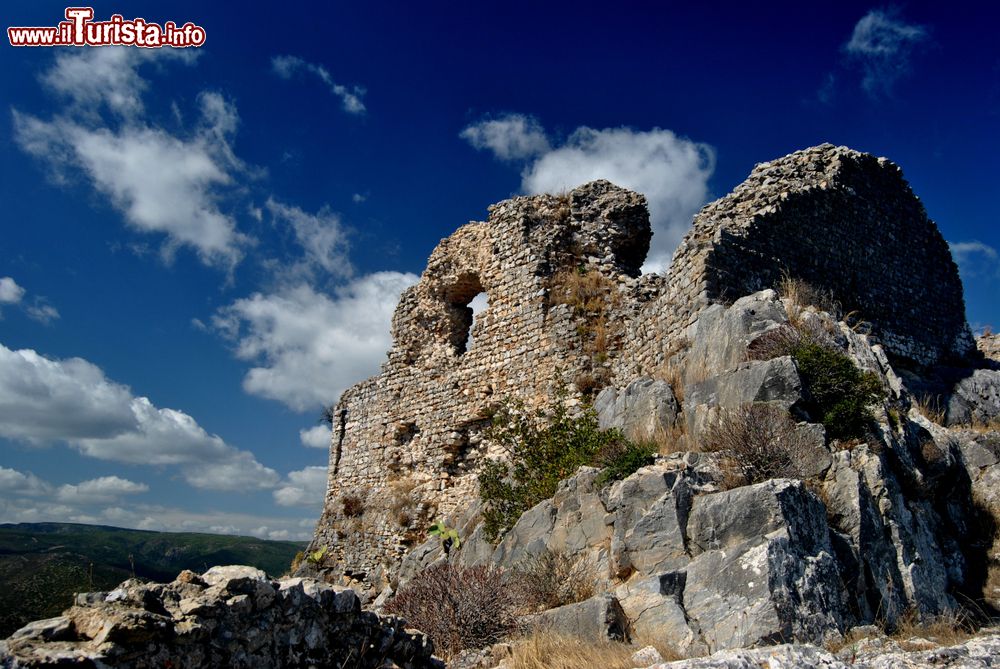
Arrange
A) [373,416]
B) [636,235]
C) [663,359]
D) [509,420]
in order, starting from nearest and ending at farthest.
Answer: [663,359]
[509,420]
[636,235]
[373,416]

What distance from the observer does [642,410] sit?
9.34 m

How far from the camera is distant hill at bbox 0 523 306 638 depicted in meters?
5.81

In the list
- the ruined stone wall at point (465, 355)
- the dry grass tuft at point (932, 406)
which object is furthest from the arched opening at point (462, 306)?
the dry grass tuft at point (932, 406)

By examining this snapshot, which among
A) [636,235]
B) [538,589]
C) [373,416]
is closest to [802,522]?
[538,589]

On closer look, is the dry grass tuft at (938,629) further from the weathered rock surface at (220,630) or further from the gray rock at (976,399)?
the gray rock at (976,399)

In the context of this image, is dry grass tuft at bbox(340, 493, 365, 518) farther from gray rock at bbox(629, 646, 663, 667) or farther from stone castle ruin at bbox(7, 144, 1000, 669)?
gray rock at bbox(629, 646, 663, 667)

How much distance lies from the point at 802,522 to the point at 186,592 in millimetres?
4644

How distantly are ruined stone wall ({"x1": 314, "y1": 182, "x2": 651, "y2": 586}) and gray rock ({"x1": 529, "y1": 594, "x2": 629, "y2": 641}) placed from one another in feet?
21.5

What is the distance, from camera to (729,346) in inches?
333

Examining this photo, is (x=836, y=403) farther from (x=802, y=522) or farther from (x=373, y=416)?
(x=373, y=416)

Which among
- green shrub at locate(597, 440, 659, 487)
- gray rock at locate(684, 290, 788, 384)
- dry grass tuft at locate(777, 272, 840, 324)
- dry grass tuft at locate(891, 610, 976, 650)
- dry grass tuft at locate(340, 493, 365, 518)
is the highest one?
dry grass tuft at locate(777, 272, 840, 324)

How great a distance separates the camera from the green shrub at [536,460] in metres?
9.54

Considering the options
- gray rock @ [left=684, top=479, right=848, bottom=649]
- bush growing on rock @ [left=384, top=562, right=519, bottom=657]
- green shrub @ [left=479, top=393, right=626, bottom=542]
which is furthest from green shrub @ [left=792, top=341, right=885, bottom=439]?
bush growing on rock @ [left=384, top=562, right=519, bottom=657]

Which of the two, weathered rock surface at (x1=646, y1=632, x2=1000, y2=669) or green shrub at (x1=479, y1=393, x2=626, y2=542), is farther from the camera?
green shrub at (x1=479, y1=393, x2=626, y2=542)
